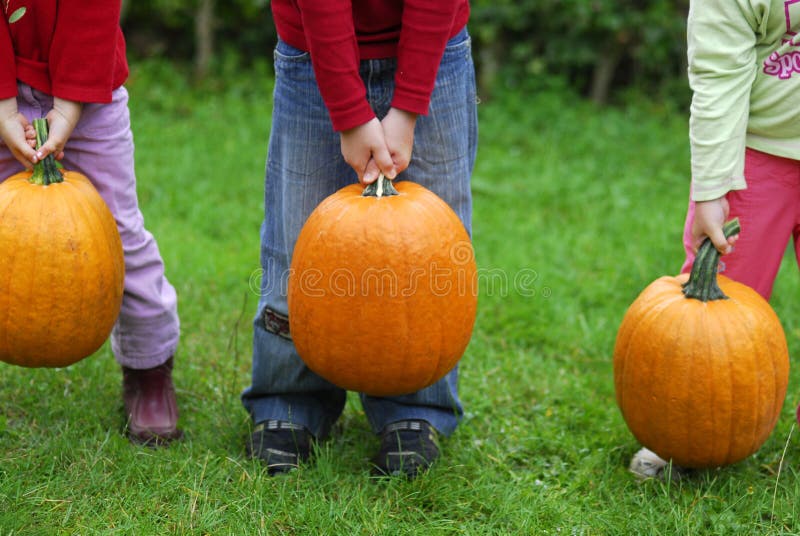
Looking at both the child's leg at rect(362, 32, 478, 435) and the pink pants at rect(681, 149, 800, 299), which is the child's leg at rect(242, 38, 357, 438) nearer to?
the child's leg at rect(362, 32, 478, 435)

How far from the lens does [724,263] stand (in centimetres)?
281

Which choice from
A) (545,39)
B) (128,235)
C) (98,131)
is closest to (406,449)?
(128,235)

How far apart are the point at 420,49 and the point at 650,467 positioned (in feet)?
4.94

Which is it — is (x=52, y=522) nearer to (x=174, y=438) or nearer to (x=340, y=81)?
(x=174, y=438)

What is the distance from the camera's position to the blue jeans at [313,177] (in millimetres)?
2662

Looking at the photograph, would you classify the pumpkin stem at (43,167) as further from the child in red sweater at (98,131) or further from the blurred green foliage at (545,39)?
the blurred green foliage at (545,39)

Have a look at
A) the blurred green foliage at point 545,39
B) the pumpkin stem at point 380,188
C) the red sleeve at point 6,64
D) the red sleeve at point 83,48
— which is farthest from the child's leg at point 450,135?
the blurred green foliage at point 545,39

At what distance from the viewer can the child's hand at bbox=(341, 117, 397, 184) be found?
2438 millimetres

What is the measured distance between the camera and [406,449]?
2871 mm

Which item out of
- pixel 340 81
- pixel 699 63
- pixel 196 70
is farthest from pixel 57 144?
pixel 196 70

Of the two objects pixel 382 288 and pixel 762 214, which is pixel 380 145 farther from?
pixel 762 214

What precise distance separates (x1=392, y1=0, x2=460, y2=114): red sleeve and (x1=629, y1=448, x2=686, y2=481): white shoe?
1328 millimetres

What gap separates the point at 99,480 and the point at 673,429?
5.55ft

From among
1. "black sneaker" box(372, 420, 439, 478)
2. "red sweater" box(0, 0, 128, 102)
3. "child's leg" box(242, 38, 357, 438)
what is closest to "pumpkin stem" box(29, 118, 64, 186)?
"red sweater" box(0, 0, 128, 102)
